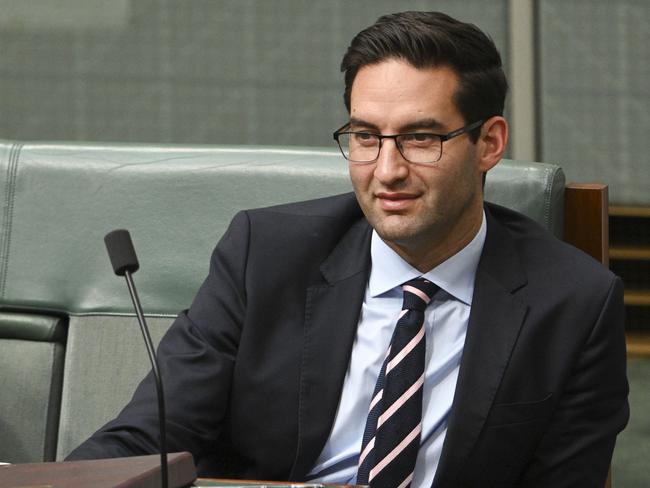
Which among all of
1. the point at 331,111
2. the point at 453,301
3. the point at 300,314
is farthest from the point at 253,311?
the point at 331,111

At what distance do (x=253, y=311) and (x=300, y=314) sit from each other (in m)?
0.07

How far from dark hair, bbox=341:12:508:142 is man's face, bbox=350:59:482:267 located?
0.05ft

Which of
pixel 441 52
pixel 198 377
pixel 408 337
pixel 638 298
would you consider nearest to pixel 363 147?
pixel 441 52

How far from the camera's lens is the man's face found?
1.44 metres

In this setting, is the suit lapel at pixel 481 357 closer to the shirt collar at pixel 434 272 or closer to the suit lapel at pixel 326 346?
the shirt collar at pixel 434 272

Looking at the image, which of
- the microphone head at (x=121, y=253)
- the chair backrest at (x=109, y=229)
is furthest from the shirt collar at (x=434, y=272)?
the microphone head at (x=121, y=253)

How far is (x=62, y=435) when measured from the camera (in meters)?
1.83

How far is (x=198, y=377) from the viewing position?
1497mm

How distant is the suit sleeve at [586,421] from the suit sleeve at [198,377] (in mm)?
484

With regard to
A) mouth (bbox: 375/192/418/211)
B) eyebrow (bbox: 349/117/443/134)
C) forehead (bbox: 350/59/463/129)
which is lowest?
mouth (bbox: 375/192/418/211)

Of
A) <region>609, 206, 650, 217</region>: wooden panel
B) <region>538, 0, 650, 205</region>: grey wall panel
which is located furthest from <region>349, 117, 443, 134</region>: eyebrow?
<region>609, 206, 650, 217</region>: wooden panel

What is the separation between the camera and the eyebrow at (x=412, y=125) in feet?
4.75

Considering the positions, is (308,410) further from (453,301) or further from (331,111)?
(331,111)

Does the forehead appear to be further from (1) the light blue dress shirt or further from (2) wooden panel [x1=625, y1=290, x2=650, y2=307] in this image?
(2) wooden panel [x1=625, y1=290, x2=650, y2=307]
